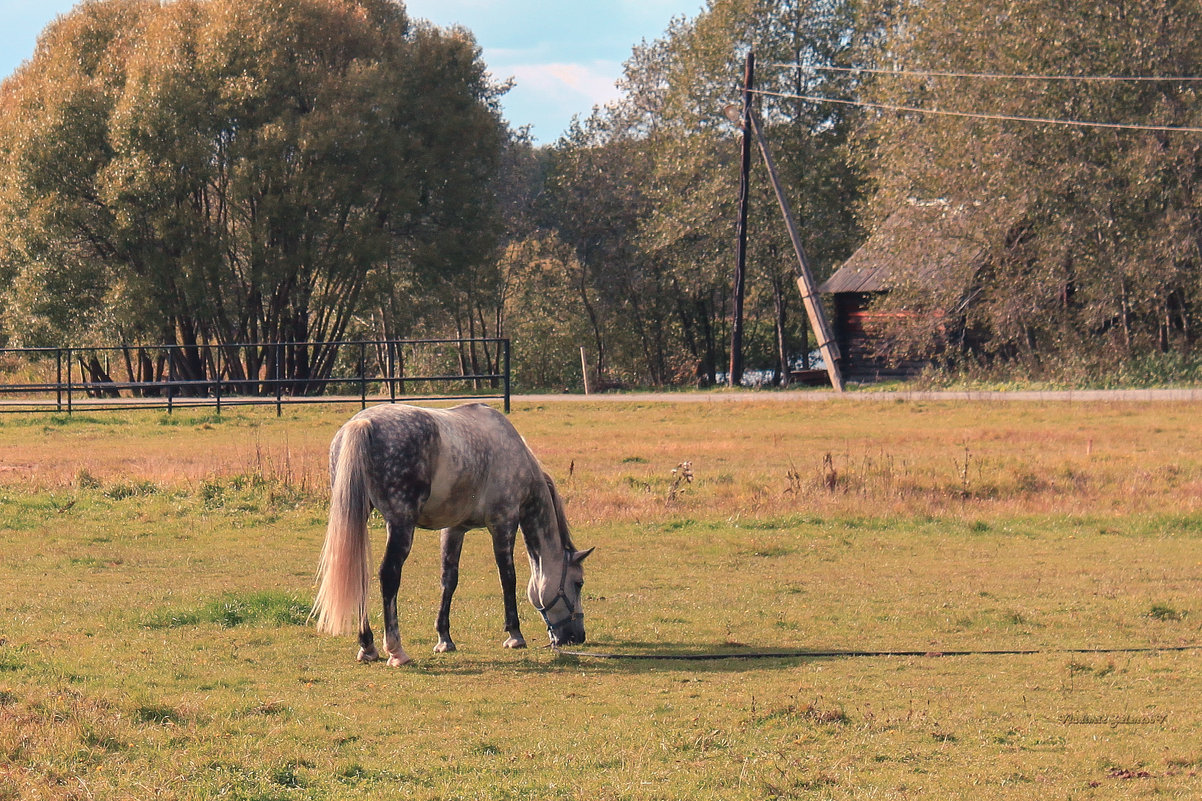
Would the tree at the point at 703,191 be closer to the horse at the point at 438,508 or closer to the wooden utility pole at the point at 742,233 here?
the wooden utility pole at the point at 742,233

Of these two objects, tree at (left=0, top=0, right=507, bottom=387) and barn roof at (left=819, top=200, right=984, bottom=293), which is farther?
tree at (left=0, top=0, right=507, bottom=387)

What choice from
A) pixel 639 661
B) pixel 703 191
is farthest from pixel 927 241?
pixel 639 661

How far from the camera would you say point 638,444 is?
73.4 ft

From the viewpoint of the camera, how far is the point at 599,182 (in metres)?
48.4

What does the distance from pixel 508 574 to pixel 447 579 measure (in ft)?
1.42

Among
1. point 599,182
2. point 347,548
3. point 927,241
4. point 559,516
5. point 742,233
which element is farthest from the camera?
point 599,182

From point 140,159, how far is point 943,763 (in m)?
35.1

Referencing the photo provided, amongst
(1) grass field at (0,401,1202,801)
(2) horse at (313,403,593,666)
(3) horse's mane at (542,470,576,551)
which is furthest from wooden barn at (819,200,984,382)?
(2) horse at (313,403,593,666)

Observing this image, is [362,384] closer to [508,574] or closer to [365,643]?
[508,574]

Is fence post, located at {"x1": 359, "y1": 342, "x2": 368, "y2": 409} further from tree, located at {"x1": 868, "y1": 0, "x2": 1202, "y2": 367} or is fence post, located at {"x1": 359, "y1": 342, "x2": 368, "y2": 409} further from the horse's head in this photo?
tree, located at {"x1": 868, "y1": 0, "x2": 1202, "y2": 367}

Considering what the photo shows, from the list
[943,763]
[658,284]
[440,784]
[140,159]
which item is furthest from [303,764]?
[658,284]

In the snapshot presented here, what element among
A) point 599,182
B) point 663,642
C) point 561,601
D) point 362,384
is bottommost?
point 663,642

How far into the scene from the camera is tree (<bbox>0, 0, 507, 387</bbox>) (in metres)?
36.1

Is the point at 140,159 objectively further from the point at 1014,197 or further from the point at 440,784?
Result: the point at 440,784
